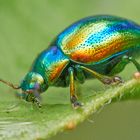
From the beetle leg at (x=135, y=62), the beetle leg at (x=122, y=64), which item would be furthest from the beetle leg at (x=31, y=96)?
the beetle leg at (x=135, y=62)

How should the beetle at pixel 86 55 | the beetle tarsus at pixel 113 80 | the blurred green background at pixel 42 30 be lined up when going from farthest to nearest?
the beetle at pixel 86 55 → the blurred green background at pixel 42 30 → the beetle tarsus at pixel 113 80

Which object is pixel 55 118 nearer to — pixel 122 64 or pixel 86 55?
pixel 86 55

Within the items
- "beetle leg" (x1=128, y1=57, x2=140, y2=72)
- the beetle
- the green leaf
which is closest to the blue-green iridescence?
the beetle

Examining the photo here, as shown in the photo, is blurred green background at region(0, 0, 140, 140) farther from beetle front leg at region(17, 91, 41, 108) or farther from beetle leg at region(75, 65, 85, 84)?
beetle leg at region(75, 65, 85, 84)

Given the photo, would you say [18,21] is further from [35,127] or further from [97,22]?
[35,127]

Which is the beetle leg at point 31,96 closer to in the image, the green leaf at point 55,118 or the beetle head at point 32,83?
the beetle head at point 32,83

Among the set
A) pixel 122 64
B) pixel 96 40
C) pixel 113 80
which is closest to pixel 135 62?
pixel 122 64

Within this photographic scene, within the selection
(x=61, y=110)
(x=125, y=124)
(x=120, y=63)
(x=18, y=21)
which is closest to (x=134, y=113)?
(x=125, y=124)
